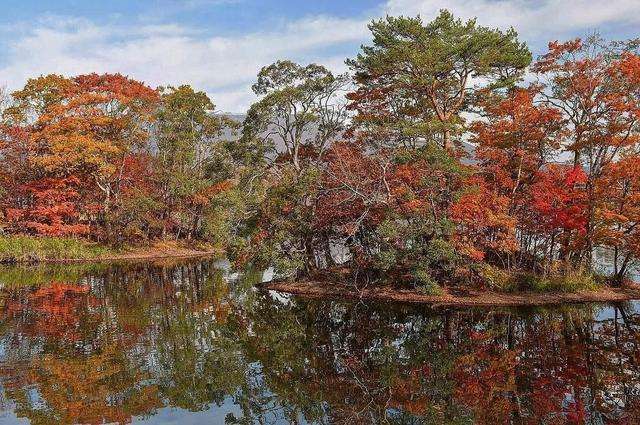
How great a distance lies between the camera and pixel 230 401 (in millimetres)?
11898

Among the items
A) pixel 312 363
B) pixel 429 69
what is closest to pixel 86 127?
pixel 429 69

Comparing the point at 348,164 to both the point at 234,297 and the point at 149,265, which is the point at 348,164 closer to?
the point at 234,297

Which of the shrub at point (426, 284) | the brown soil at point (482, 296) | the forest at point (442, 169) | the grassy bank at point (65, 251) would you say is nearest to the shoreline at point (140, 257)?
the grassy bank at point (65, 251)

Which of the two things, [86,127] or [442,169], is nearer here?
[442,169]

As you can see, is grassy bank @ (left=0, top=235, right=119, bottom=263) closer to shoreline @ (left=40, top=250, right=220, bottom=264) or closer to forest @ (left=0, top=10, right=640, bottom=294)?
shoreline @ (left=40, top=250, right=220, bottom=264)

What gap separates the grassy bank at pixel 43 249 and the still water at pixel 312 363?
54.4 ft

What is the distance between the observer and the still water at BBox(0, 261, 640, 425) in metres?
11.0

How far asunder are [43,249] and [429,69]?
31.5m

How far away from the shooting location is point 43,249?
4000 centimetres

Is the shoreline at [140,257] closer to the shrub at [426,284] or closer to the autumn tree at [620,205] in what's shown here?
the shrub at [426,284]

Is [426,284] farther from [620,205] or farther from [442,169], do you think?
[620,205]

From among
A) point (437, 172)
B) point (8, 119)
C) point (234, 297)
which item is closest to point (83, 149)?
point (8, 119)

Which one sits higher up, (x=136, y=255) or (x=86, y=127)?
(x=86, y=127)

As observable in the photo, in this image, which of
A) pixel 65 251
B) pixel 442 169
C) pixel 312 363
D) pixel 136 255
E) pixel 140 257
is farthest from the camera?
pixel 136 255
